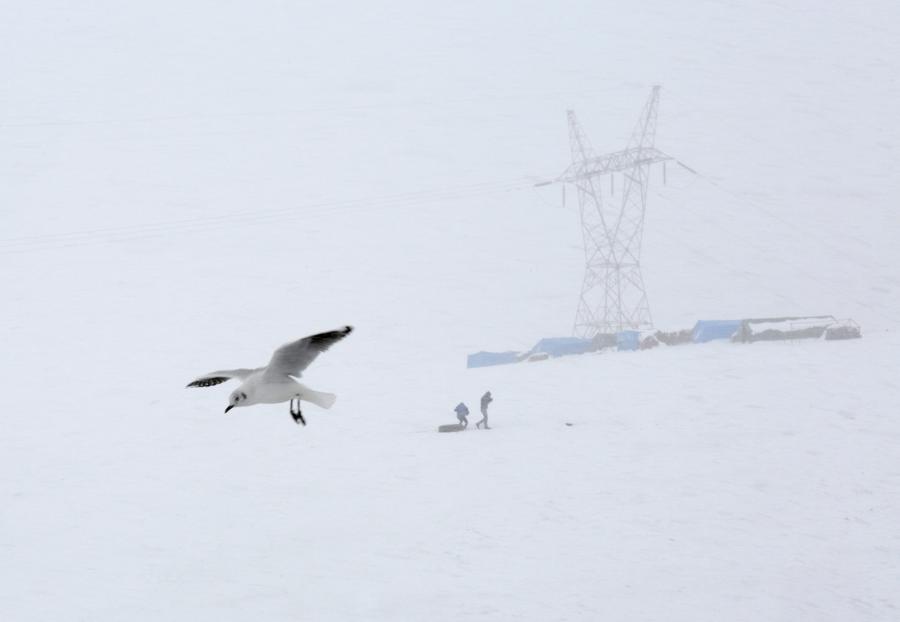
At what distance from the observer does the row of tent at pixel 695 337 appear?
140 ft

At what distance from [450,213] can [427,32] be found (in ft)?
89.1

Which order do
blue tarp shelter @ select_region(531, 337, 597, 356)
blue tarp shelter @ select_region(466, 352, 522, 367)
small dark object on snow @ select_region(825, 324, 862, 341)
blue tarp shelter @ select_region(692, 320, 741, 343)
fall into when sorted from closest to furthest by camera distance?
1. blue tarp shelter @ select_region(531, 337, 597, 356)
2. blue tarp shelter @ select_region(466, 352, 522, 367)
3. blue tarp shelter @ select_region(692, 320, 741, 343)
4. small dark object on snow @ select_region(825, 324, 862, 341)

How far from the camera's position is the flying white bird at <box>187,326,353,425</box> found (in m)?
8.62

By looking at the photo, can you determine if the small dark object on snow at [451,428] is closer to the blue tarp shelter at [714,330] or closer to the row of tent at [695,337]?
the row of tent at [695,337]

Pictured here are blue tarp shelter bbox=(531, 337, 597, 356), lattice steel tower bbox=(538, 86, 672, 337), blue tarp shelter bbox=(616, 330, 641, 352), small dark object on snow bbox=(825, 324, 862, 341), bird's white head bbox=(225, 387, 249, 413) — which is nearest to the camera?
bird's white head bbox=(225, 387, 249, 413)

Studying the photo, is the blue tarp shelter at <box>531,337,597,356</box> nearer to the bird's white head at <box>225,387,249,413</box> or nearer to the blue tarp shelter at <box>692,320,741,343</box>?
the blue tarp shelter at <box>692,320,741,343</box>

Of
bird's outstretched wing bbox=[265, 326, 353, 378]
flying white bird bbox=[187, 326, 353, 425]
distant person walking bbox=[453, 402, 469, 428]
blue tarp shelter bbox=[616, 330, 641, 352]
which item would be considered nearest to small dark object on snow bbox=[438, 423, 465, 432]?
distant person walking bbox=[453, 402, 469, 428]

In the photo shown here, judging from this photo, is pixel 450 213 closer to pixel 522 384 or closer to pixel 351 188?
pixel 351 188

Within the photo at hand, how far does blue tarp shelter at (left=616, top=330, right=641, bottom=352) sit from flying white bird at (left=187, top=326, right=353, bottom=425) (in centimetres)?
3413

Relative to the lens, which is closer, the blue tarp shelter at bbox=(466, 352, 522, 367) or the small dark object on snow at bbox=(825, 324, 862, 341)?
the blue tarp shelter at bbox=(466, 352, 522, 367)

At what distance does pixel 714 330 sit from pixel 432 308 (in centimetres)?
1150

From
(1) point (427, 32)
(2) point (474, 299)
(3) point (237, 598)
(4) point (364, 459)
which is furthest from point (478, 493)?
(1) point (427, 32)

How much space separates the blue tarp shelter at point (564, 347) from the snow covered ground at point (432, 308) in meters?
1.27

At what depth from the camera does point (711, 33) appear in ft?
290
